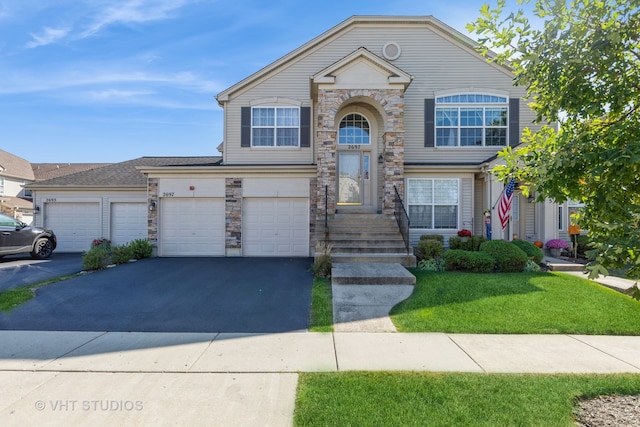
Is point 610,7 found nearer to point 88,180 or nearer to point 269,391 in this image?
point 269,391

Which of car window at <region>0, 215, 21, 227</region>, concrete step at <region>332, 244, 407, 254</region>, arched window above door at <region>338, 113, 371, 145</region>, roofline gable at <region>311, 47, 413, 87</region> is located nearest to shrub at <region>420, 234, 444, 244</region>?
concrete step at <region>332, 244, 407, 254</region>

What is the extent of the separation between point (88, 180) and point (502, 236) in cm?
1710

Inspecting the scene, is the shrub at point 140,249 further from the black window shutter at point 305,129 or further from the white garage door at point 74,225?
the black window shutter at point 305,129

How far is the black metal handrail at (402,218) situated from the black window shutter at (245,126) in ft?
20.1

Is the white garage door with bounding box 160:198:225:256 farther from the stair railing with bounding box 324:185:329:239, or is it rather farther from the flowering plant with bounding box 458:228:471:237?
the flowering plant with bounding box 458:228:471:237

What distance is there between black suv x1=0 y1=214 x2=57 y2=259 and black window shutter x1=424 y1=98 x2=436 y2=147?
1485cm

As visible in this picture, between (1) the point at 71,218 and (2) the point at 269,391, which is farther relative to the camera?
(1) the point at 71,218

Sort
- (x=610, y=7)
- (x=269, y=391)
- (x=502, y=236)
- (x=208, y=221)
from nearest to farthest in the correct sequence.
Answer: (x=610, y=7) → (x=269, y=391) → (x=502, y=236) → (x=208, y=221)

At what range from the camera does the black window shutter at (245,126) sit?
44.2 ft

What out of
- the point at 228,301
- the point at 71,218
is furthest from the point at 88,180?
the point at 228,301

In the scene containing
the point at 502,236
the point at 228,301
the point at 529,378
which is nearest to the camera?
the point at 529,378

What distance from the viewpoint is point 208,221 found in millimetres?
12797

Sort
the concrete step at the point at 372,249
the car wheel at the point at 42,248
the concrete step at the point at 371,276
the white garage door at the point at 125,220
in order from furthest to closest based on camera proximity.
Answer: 1. the white garage door at the point at 125,220
2. the car wheel at the point at 42,248
3. the concrete step at the point at 372,249
4. the concrete step at the point at 371,276

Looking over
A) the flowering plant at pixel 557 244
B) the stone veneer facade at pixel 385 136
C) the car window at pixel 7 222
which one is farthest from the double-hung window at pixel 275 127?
the flowering plant at pixel 557 244
